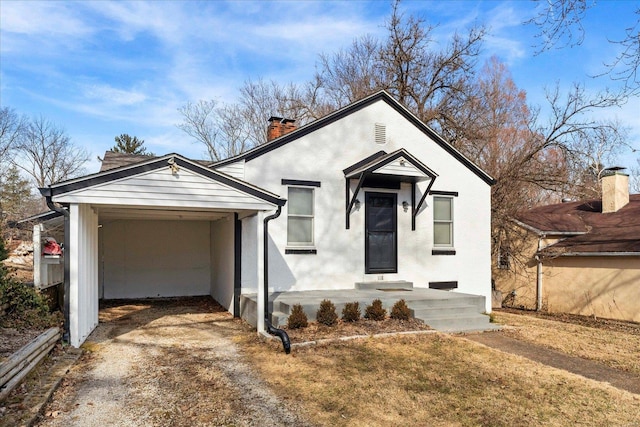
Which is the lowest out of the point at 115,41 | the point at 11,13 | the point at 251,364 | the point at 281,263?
the point at 251,364

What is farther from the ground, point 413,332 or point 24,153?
point 24,153

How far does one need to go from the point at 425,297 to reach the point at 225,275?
4.85m

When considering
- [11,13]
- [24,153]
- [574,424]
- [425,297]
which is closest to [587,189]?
[425,297]

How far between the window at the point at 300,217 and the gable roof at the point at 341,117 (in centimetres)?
114

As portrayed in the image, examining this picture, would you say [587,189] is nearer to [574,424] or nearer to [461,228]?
[461,228]

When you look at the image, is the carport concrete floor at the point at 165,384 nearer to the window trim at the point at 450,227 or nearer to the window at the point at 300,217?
the window at the point at 300,217

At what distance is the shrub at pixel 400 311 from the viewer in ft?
27.1

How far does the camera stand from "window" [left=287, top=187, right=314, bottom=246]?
10295 millimetres

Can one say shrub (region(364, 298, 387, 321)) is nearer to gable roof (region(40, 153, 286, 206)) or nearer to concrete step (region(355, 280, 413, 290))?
concrete step (region(355, 280, 413, 290))

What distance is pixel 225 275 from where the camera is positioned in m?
10.9

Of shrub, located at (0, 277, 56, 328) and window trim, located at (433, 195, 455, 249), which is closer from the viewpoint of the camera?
shrub, located at (0, 277, 56, 328)

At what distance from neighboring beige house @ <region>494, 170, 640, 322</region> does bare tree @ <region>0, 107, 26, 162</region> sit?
28.3m

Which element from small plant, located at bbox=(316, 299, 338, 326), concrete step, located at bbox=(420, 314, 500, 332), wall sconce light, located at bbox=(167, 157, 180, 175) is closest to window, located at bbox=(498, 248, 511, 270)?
concrete step, located at bbox=(420, 314, 500, 332)

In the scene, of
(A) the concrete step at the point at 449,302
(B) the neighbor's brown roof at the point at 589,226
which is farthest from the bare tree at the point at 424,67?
(A) the concrete step at the point at 449,302
